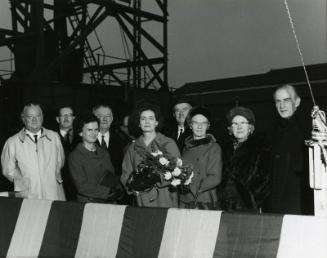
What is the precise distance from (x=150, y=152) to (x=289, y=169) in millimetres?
1362

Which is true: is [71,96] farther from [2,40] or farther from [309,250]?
[309,250]

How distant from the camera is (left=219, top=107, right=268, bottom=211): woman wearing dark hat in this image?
13.2ft

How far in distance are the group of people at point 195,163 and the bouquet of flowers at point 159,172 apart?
0.59ft

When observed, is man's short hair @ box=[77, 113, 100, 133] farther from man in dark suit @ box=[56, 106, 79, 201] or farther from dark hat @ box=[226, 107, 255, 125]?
dark hat @ box=[226, 107, 255, 125]

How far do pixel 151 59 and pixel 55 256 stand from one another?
14.7 m

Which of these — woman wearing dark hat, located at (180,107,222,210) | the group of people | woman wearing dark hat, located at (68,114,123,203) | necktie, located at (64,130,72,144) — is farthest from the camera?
necktie, located at (64,130,72,144)

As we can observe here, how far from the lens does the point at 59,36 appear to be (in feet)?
54.5

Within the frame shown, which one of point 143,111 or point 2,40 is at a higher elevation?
point 2,40

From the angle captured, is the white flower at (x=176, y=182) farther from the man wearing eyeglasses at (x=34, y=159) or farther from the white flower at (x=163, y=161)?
the man wearing eyeglasses at (x=34, y=159)

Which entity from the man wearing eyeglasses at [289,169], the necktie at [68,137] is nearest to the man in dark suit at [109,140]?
the necktie at [68,137]

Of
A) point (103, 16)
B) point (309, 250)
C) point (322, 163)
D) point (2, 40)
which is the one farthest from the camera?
point (103, 16)

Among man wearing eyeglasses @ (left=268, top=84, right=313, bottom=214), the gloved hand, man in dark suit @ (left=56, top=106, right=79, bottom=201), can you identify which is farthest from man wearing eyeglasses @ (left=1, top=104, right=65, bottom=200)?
man wearing eyeglasses @ (left=268, top=84, right=313, bottom=214)

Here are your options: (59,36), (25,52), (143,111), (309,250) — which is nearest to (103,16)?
(59,36)

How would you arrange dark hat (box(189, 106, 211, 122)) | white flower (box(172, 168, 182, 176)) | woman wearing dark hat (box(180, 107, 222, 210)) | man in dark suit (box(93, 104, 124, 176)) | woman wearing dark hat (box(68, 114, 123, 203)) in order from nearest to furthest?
white flower (box(172, 168, 182, 176)), woman wearing dark hat (box(180, 107, 222, 210)), woman wearing dark hat (box(68, 114, 123, 203)), dark hat (box(189, 106, 211, 122)), man in dark suit (box(93, 104, 124, 176))
